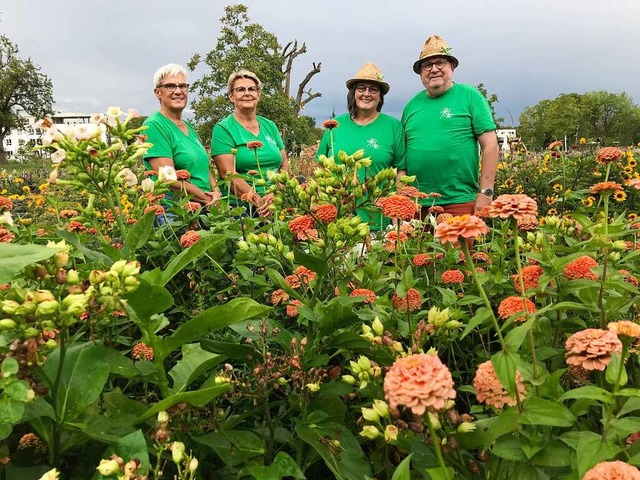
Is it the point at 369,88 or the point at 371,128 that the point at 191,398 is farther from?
the point at 369,88

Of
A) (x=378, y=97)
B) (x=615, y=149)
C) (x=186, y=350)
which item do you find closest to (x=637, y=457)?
(x=186, y=350)

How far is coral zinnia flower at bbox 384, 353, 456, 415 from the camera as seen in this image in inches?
35.9

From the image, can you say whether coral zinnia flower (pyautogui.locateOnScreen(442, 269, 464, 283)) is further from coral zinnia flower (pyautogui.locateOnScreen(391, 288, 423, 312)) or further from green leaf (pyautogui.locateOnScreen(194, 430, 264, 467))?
green leaf (pyautogui.locateOnScreen(194, 430, 264, 467))

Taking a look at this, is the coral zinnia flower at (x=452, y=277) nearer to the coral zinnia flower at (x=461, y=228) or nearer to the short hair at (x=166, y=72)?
the coral zinnia flower at (x=461, y=228)

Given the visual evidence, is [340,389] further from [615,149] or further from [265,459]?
[615,149]

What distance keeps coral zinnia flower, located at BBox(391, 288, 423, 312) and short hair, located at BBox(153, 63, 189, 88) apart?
9.57 feet

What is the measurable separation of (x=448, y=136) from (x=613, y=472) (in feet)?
10.5

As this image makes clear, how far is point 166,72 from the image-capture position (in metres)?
3.91

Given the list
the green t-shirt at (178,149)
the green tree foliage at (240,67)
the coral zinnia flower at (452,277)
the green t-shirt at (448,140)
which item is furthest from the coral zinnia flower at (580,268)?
Answer: the green tree foliage at (240,67)

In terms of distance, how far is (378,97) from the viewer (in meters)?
4.00

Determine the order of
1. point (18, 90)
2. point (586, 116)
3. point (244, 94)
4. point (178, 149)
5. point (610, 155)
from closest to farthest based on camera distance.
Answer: point (610, 155)
point (178, 149)
point (244, 94)
point (18, 90)
point (586, 116)

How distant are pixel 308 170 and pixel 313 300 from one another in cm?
1024

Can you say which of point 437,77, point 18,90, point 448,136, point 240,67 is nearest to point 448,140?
point 448,136

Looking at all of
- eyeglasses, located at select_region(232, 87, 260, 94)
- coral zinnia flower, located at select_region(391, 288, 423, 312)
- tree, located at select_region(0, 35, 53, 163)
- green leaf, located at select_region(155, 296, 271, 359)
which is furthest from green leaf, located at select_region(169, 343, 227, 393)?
tree, located at select_region(0, 35, 53, 163)
